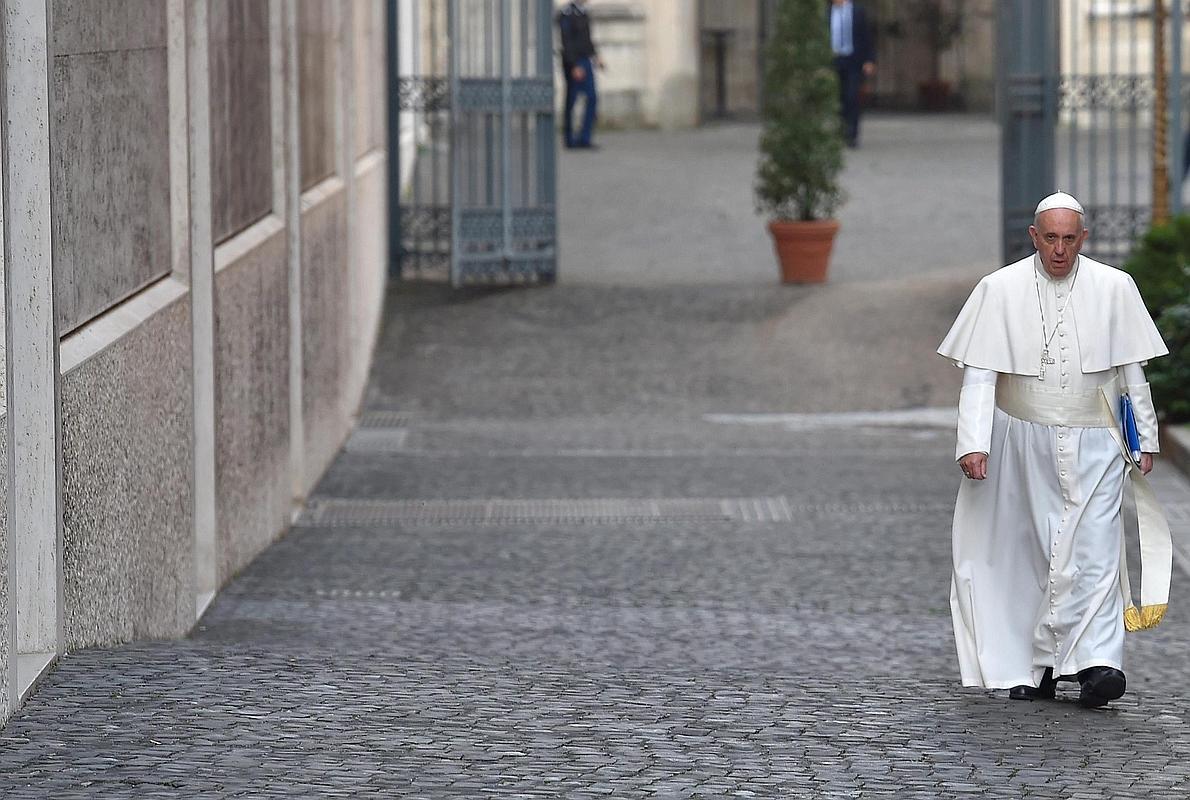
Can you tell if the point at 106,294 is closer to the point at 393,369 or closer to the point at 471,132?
the point at 393,369

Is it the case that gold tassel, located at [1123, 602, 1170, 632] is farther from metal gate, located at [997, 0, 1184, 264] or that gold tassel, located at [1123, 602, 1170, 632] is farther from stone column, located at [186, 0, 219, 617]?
metal gate, located at [997, 0, 1184, 264]

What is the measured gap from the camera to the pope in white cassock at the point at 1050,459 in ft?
21.7

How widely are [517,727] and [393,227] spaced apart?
12373mm

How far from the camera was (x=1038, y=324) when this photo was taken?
6.67 meters

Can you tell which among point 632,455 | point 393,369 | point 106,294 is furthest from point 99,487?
point 393,369

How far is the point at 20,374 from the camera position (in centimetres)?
554

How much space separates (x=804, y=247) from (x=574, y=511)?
6.99 meters

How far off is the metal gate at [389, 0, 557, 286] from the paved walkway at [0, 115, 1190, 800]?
46 centimetres

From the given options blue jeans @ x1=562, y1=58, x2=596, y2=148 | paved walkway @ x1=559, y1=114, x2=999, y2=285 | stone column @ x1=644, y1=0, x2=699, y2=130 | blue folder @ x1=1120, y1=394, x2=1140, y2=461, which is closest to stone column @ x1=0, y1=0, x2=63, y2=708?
blue folder @ x1=1120, y1=394, x2=1140, y2=461

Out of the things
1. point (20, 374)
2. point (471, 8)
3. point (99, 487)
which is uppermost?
point (471, 8)

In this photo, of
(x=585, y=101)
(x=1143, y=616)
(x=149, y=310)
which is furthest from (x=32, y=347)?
(x=585, y=101)

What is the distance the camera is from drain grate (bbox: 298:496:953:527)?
10.9 meters

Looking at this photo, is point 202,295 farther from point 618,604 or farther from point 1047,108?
point 1047,108

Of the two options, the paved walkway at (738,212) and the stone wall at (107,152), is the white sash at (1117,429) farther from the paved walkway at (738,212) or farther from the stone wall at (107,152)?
the paved walkway at (738,212)
